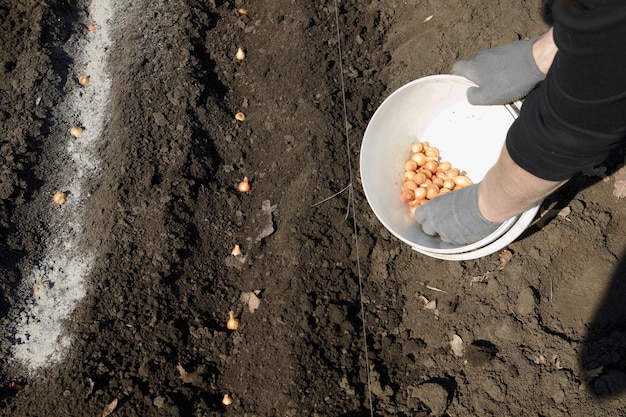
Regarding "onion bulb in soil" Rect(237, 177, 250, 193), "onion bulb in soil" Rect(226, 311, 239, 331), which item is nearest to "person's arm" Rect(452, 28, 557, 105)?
"onion bulb in soil" Rect(237, 177, 250, 193)

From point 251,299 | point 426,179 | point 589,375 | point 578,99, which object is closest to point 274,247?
point 251,299

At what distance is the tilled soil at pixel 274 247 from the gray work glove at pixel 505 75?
57cm

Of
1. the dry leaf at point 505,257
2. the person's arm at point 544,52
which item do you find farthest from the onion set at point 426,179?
the person's arm at point 544,52

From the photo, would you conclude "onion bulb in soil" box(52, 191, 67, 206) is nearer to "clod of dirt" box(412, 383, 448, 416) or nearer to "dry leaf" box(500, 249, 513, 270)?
"clod of dirt" box(412, 383, 448, 416)

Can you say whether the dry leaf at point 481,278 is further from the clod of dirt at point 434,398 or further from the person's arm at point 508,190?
the clod of dirt at point 434,398

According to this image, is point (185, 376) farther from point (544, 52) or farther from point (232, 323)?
point (544, 52)

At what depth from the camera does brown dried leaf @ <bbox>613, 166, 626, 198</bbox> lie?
2748 mm

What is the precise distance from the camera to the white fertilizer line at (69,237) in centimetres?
262

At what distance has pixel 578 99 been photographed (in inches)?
60.7

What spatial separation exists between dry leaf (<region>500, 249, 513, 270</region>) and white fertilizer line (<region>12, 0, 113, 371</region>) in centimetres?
201

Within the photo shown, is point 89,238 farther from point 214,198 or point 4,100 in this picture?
point 4,100

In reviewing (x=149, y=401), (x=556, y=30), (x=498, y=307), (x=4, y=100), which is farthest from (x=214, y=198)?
(x=556, y=30)

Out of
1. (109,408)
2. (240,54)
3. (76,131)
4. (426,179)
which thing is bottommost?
(426,179)

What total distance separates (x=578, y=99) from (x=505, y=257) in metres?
1.30
